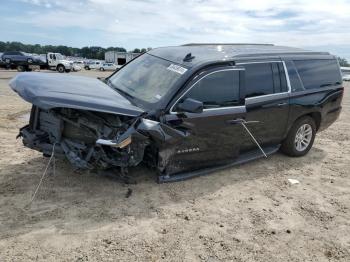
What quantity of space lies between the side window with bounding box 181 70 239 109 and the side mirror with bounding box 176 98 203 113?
0.49ft

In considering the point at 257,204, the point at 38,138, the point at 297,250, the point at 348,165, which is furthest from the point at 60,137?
the point at 348,165

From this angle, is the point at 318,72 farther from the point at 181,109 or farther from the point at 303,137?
the point at 181,109

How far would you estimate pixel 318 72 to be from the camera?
7094 millimetres

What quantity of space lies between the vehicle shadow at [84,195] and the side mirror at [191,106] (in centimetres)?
113

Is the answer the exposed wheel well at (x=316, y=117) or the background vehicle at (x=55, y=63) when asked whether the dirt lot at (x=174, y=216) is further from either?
the background vehicle at (x=55, y=63)

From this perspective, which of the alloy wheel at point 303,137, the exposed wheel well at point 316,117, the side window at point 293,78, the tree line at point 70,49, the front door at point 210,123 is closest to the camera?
the front door at point 210,123

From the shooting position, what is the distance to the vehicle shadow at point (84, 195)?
13.8ft

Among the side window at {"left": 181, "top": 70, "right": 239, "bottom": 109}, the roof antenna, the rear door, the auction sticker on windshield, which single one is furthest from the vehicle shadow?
the roof antenna

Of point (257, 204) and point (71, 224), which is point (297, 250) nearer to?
point (257, 204)

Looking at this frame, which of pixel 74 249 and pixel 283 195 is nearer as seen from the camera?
pixel 74 249

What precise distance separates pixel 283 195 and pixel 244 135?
107 cm

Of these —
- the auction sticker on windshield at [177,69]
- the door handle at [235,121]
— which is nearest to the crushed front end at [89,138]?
the auction sticker on windshield at [177,69]

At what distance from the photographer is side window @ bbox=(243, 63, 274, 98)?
5824mm

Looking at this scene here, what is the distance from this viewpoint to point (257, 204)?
499 centimetres
